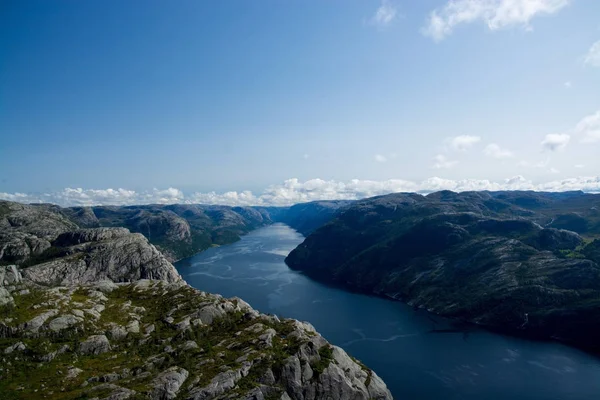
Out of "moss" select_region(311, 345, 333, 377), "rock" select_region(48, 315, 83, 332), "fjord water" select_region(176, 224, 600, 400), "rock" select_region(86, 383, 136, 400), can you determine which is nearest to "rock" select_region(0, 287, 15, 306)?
"rock" select_region(48, 315, 83, 332)

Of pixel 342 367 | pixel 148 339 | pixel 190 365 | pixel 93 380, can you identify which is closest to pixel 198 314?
pixel 148 339

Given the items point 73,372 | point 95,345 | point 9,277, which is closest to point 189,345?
point 95,345

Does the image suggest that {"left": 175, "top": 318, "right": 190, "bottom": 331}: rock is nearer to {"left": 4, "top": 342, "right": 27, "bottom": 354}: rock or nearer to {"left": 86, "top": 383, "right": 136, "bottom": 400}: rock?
{"left": 86, "top": 383, "right": 136, "bottom": 400}: rock

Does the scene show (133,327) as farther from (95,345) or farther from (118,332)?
(95,345)

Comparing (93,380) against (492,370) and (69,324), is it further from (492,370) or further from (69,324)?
(492,370)

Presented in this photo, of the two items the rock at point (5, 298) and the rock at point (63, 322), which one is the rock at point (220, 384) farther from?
the rock at point (5, 298)

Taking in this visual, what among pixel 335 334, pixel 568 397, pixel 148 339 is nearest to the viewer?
pixel 148 339

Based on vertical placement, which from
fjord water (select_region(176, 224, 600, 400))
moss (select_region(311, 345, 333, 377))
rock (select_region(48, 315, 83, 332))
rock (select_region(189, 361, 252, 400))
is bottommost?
fjord water (select_region(176, 224, 600, 400))

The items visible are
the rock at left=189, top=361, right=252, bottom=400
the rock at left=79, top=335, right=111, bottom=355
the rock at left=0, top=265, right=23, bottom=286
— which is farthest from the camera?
the rock at left=0, top=265, right=23, bottom=286
